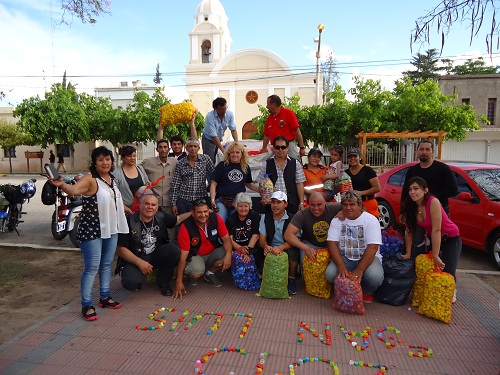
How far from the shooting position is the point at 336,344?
3545 mm

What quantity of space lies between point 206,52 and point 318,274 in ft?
113

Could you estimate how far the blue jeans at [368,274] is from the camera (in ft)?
14.1

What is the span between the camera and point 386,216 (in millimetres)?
8008

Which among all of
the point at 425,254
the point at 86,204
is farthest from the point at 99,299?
the point at 425,254

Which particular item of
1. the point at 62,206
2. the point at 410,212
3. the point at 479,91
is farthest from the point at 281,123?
the point at 479,91

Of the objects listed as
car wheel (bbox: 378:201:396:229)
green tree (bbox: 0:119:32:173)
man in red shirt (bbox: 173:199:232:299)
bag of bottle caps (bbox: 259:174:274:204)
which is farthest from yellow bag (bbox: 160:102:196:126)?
green tree (bbox: 0:119:32:173)

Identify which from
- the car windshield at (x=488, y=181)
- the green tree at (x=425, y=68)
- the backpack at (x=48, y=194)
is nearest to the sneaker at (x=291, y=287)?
the car windshield at (x=488, y=181)

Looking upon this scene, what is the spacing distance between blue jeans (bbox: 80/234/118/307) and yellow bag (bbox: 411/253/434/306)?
3.32 metres

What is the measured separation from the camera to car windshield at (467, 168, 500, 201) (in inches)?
231

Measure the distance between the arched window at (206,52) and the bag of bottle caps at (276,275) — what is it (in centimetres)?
3379

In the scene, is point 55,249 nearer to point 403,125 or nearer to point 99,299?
point 99,299

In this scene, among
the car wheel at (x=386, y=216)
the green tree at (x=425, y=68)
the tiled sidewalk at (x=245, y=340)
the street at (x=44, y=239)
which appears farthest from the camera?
the green tree at (x=425, y=68)

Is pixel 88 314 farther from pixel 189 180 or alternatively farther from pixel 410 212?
pixel 410 212

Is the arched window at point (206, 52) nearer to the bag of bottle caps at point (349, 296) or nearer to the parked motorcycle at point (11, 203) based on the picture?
the parked motorcycle at point (11, 203)
